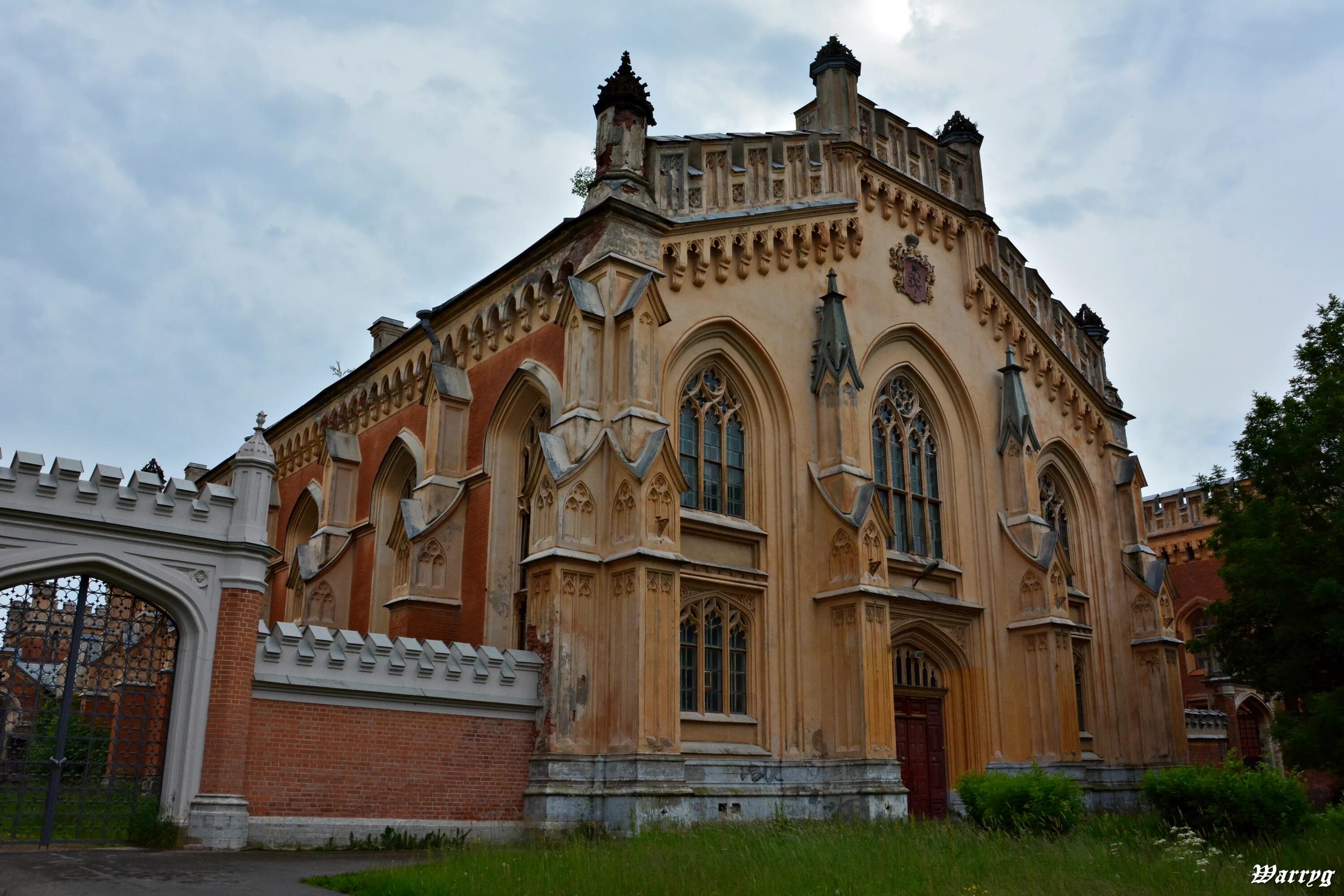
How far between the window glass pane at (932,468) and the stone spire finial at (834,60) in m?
7.60

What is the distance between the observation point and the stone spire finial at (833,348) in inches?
773

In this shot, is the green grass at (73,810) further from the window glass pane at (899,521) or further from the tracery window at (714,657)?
the window glass pane at (899,521)

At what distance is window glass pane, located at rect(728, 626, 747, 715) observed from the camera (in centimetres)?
1750

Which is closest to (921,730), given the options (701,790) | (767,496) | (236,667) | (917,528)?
(917,528)

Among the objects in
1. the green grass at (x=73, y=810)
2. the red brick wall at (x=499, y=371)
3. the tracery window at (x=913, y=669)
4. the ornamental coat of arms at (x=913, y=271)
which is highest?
the ornamental coat of arms at (x=913, y=271)

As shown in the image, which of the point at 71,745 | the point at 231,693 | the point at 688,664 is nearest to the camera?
the point at 71,745

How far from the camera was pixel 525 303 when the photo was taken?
19.4 meters

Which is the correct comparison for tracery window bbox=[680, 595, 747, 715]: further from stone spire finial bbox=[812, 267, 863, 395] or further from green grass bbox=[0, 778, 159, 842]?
green grass bbox=[0, 778, 159, 842]

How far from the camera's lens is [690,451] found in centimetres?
1819

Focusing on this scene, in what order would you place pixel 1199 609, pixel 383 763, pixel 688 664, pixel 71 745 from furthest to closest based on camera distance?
pixel 1199 609 → pixel 688 664 → pixel 383 763 → pixel 71 745

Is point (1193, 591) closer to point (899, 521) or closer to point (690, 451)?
point (899, 521)

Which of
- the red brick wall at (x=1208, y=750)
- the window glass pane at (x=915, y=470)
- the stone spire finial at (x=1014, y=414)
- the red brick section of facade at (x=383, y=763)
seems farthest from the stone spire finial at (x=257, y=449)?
the red brick wall at (x=1208, y=750)

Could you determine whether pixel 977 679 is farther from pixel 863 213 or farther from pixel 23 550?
pixel 23 550

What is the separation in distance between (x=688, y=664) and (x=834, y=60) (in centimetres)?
1251
